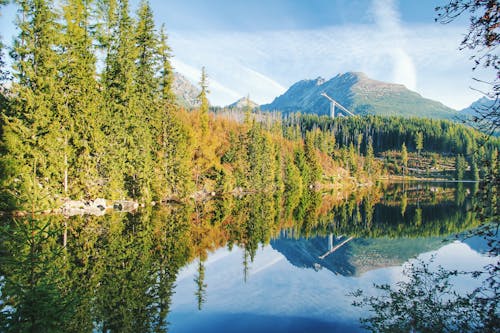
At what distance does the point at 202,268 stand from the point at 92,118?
18002 millimetres

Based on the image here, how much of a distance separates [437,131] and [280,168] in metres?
114

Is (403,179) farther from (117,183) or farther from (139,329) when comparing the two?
(139,329)

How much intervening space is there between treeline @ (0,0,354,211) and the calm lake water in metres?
4.36

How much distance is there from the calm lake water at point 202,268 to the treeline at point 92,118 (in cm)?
436

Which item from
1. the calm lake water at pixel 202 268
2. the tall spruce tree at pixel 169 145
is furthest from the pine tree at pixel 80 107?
the tall spruce tree at pixel 169 145

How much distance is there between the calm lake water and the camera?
6.61 metres

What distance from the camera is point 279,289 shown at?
47.0 ft

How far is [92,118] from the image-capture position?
27922mm

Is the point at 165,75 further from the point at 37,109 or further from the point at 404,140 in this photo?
the point at 404,140

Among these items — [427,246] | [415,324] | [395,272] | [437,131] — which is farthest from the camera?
[437,131]

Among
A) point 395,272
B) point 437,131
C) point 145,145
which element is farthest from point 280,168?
point 437,131

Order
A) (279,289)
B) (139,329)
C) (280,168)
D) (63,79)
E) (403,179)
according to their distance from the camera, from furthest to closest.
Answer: (403,179) < (280,168) < (63,79) < (279,289) < (139,329)

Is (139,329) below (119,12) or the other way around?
below

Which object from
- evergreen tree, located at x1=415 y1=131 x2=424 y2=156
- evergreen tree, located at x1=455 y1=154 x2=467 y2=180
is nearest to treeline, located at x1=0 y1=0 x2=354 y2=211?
evergreen tree, located at x1=455 y1=154 x2=467 y2=180
